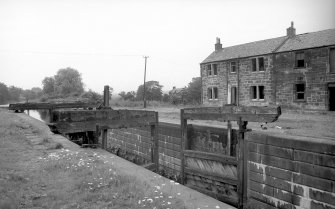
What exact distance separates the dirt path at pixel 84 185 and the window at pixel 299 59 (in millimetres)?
19860

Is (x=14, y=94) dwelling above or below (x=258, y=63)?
below

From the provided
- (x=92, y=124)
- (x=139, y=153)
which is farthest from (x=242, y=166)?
(x=139, y=153)

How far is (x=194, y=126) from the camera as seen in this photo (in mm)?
10234

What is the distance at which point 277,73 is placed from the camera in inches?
882

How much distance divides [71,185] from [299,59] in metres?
21.6

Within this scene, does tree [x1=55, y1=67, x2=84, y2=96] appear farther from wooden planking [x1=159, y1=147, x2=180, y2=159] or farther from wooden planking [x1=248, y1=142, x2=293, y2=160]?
wooden planking [x1=248, y1=142, x2=293, y2=160]

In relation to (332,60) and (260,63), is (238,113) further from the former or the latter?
(260,63)

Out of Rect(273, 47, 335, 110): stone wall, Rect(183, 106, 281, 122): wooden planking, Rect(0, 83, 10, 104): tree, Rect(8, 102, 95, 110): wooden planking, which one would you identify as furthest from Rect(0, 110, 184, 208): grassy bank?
Rect(0, 83, 10, 104): tree

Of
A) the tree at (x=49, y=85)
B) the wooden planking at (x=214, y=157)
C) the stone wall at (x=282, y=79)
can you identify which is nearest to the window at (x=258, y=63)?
the stone wall at (x=282, y=79)

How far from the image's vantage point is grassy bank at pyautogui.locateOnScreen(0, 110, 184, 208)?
11.4 feet

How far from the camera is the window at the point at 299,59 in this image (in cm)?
2108

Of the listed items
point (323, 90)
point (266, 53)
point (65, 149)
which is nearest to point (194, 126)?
point (65, 149)

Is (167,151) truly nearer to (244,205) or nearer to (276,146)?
(244,205)

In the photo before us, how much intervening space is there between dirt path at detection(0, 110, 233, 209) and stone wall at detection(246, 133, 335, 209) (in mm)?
2982
